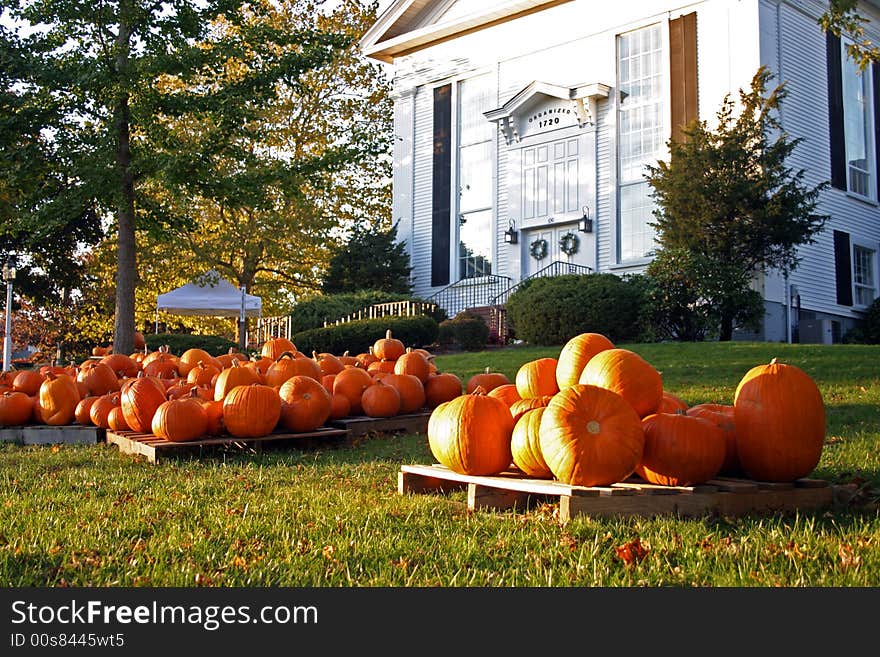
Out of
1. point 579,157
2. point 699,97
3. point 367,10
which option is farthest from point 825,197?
point 367,10

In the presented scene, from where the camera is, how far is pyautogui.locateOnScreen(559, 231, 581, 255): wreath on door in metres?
22.2

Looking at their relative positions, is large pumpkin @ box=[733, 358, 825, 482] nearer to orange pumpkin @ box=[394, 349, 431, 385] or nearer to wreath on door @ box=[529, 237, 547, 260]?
orange pumpkin @ box=[394, 349, 431, 385]

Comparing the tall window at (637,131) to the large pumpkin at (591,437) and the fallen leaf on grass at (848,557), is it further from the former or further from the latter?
the fallen leaf on grass at (848,557)

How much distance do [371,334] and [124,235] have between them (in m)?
5.03

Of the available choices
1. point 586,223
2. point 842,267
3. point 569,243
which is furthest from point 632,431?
point 842,267

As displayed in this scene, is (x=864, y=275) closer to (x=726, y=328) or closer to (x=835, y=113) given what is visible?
(x=835, y=113)

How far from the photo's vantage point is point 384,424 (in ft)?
26.6

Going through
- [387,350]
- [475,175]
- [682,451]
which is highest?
[475,175]

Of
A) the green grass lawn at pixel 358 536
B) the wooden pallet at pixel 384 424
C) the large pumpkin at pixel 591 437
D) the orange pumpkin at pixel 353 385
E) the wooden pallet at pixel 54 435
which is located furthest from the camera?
the orange pumpkin at pixel 353 385

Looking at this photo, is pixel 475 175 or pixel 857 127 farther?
pixel 475 175

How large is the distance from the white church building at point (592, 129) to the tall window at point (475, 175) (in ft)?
0.14

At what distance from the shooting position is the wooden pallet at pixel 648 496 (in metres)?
4.24

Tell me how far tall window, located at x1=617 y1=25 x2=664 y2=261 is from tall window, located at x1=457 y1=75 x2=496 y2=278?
405cm

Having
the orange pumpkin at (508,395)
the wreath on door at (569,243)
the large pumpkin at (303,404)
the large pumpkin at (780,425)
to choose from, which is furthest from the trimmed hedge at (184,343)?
the large pumpkin at (780,425)
